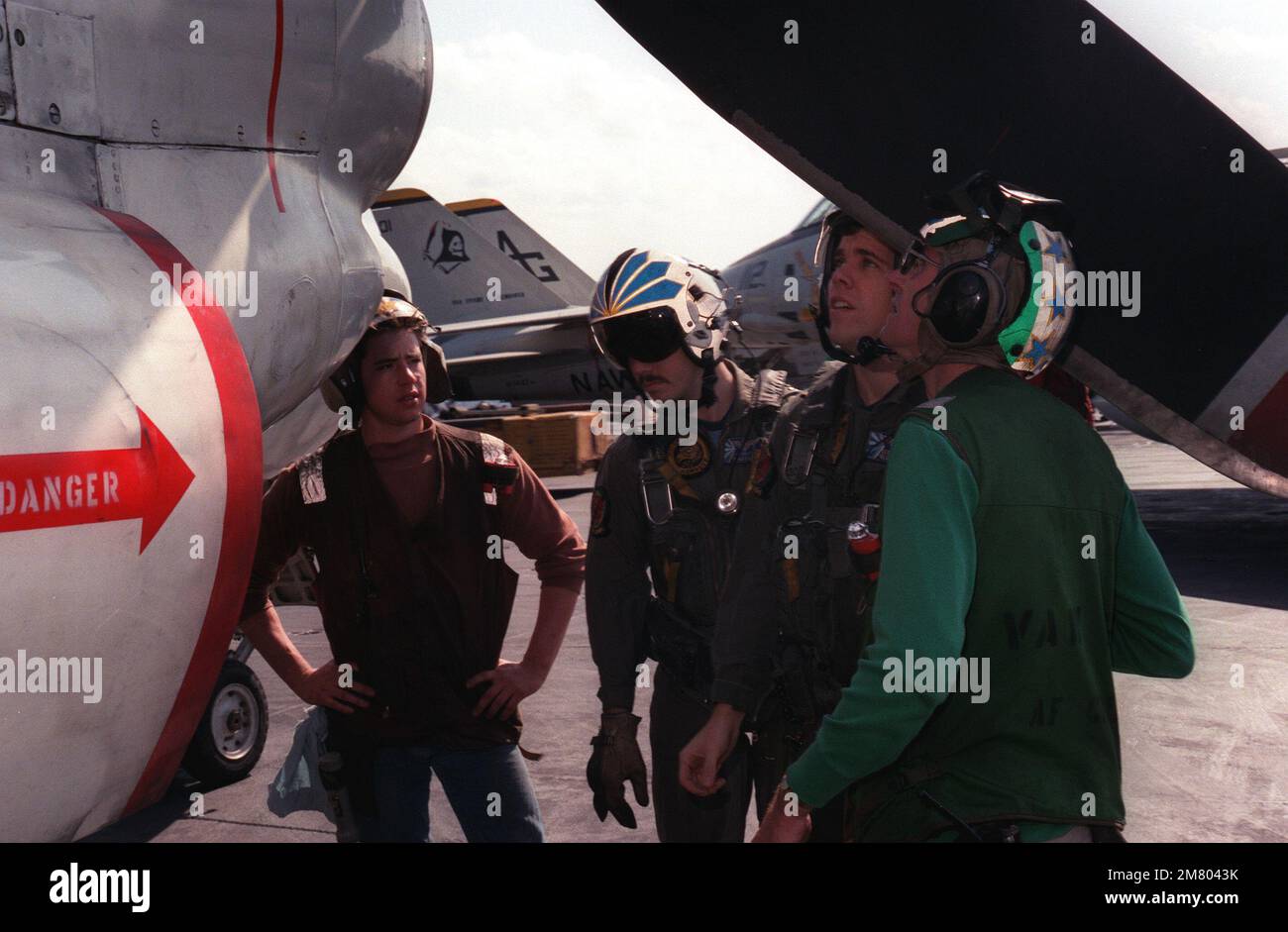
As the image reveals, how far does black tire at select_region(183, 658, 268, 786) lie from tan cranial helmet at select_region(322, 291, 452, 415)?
2.65 m

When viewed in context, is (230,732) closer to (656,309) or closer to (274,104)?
(274,104)

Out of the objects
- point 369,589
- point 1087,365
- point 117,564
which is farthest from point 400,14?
point 1087,365

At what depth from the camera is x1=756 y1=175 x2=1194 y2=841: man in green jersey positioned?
67.2 inches

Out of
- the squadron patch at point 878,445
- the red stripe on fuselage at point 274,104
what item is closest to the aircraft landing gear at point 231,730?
the red stripe on fuselage at point 274,104

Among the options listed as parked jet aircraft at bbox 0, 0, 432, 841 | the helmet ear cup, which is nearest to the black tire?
parked jet aircraft at bbox 0, 0, 432, 841

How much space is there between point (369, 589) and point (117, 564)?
88 centimetres

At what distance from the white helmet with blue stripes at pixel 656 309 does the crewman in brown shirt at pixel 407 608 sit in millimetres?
482

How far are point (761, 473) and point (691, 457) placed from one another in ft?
1.37

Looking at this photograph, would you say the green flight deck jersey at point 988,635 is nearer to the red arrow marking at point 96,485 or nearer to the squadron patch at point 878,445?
the squadron patch at point 878,445

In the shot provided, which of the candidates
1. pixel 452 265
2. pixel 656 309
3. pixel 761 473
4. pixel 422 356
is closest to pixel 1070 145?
pixel 656 309

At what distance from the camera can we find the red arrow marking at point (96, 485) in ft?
6.44

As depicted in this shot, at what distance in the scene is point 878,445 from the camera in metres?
2.69

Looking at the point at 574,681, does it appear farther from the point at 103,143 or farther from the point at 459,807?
the point at 103,143

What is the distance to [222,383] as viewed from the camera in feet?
8.37
